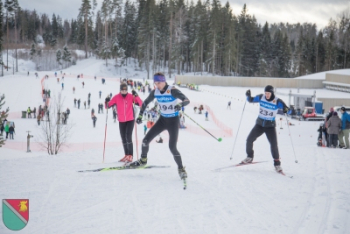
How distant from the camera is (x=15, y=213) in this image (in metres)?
3.23

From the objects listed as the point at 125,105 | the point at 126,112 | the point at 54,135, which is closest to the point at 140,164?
the point at 126,112

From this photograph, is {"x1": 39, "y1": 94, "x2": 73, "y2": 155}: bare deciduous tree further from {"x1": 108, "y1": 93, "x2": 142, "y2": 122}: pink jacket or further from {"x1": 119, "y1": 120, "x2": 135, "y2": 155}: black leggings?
{"x1": 108, "y1": 93, "x2": 142, "y2": 122}: pink jacket

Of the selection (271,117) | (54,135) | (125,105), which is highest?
(125,105)

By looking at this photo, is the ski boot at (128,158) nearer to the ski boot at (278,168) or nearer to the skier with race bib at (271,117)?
the skier with race bib at (271,117)

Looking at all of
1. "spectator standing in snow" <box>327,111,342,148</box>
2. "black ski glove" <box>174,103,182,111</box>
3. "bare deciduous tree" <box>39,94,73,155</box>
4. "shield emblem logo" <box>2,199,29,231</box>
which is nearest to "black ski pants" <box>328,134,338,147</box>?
"spectator standing in snow" <box>327,111,342,148</box>

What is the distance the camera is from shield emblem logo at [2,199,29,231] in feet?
10.4

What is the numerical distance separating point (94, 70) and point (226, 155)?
61298 mm

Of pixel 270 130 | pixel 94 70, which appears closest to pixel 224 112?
pixel 270 130

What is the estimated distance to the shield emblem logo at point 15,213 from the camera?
317 cm

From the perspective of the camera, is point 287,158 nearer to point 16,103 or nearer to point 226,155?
point 226,155

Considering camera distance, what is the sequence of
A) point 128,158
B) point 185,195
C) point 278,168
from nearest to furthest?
point 185,195
point 278,168
point 128,158

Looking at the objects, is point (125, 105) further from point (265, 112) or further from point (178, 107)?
point (265, 112)

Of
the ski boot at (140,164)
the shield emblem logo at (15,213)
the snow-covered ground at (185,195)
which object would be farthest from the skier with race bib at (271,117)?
the shield emblem logo at (15,213)

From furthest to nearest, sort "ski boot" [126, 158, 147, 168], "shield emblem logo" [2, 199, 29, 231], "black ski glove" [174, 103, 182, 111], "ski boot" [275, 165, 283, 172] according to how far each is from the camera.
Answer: "ski boot" [275, 165, 283, 172], "ski boot" [126, 158, 147, 168], "black ski glove" [174, 103, 182, 111], "shield emblem logo" [2, 199, 29, 231]
